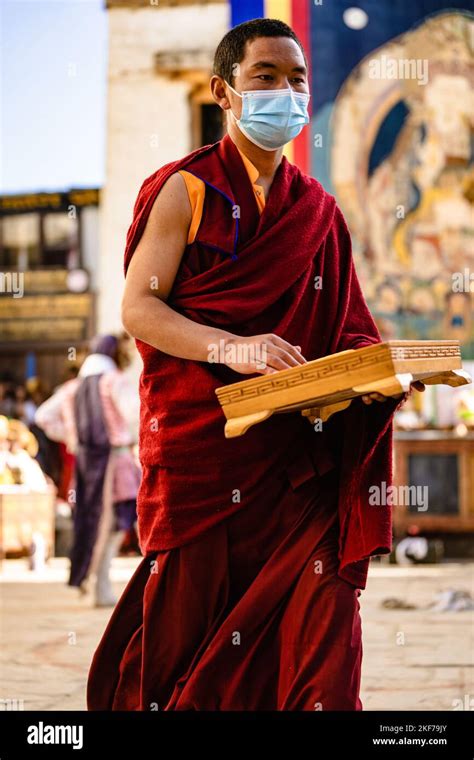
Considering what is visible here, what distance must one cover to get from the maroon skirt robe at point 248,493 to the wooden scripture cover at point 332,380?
0.65 feet

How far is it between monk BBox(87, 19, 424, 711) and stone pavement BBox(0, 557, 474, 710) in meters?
1.63

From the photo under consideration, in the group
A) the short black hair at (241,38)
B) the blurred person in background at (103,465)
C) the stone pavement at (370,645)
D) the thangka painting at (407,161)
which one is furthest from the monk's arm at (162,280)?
the thangka painting at (407,161)

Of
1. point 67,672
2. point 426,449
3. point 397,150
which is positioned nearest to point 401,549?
point 426,449

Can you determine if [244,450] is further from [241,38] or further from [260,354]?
[241,38]

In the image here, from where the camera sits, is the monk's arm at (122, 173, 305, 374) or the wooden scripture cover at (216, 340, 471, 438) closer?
the wooden scripture cover at (216, 340, 471, 438)

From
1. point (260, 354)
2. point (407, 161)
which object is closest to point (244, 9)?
point (407, 161)

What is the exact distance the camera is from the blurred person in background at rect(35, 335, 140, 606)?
322 inches

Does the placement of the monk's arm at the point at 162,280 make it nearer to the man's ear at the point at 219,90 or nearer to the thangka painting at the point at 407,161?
the man's ear at the point at 219,90

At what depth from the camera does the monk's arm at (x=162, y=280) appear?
2.94 meters

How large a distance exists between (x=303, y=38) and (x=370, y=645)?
8188mm

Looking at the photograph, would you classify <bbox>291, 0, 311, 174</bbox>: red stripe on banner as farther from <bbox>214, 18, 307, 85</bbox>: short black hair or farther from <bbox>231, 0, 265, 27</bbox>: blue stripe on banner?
<bbox>214, 18, 307, 85</bbox>: short black hair

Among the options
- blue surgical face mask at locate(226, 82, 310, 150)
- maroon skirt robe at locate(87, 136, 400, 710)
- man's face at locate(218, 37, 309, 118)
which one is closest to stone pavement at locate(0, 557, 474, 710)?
maroon skirt robe at locate(87, 136, 400, 710)

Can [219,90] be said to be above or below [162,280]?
above

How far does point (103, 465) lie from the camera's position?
8281 mm
